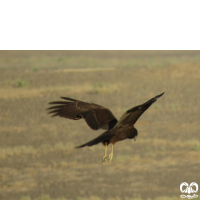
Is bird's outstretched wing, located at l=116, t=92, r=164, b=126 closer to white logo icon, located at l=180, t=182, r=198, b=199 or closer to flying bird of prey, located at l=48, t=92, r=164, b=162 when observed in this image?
flying bird of prey, located at l=48, t=92, r=164, b=162

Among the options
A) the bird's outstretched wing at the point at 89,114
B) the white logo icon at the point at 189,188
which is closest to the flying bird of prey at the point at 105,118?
the bird's outstretched wing at the point at 89,114

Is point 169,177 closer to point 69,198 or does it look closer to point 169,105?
point 69,198

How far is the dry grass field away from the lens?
20047 mm

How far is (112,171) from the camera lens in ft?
71.6

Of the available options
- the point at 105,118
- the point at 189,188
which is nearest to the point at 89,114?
the point at 105,118

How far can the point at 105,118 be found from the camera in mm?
8812

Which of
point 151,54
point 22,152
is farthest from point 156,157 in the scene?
point 151,54

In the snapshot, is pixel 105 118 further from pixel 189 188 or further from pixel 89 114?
pixel 189 188

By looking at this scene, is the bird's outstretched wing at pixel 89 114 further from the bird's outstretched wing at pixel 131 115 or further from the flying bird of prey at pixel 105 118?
the bird's outstretched wing at pixel 131 115

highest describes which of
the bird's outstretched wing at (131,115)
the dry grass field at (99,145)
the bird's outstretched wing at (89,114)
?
the dry grass field at (99,145)

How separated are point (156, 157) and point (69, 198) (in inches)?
222

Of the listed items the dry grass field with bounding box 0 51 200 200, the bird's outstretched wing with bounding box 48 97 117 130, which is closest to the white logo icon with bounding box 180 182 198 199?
the dry grass field with bounding box 0 51 200 200

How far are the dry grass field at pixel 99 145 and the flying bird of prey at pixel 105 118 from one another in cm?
957

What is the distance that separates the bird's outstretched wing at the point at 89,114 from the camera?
28.4 feet
